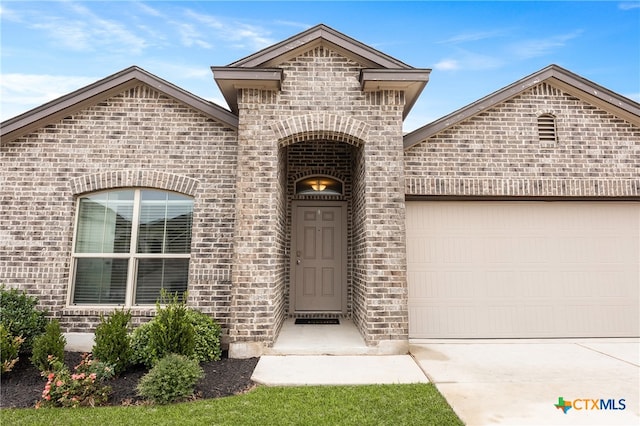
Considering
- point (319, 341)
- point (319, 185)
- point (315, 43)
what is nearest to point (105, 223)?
point (319, 185)

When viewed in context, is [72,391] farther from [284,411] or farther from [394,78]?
[394,78]

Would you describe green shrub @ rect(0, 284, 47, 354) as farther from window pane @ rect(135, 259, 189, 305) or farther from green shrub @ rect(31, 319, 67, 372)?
window pane @ rect(135, 259, 189, 305)

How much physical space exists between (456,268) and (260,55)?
200 inches

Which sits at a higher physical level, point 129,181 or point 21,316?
point 129,181

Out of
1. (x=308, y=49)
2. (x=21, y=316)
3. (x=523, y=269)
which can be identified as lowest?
(x=21, y=316)

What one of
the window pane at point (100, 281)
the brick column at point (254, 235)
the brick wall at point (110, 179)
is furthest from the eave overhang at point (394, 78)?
the window pane at point (100, 281)

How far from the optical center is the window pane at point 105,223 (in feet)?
19.1

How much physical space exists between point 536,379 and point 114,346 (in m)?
5.37

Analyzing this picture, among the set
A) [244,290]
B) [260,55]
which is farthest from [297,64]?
[244,290]

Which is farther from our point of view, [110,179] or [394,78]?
[110,179]

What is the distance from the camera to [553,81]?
6332 mm

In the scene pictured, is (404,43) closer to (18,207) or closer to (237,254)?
(237,254)

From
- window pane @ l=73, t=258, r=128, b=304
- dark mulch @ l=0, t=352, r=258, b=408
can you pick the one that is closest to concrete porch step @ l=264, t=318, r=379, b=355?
dark mulch @ l=0, t=352, r=258, b=408

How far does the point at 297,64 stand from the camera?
570 centimetres
